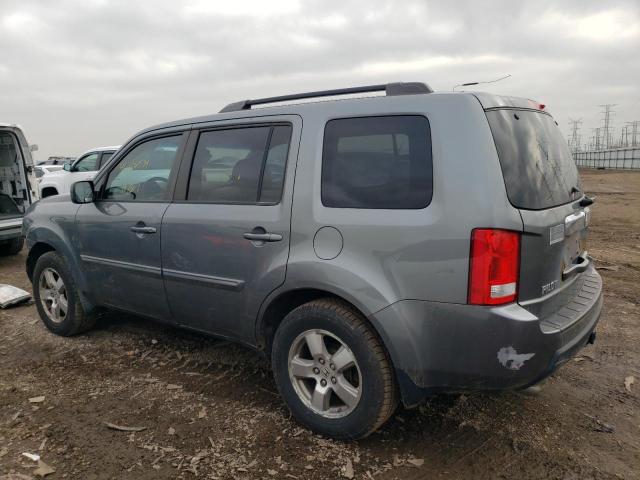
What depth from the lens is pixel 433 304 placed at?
93.0 inches

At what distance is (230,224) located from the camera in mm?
3086

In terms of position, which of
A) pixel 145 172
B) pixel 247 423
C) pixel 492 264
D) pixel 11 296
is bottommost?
pixel 247 423


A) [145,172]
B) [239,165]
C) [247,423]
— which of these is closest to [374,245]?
[239,165]

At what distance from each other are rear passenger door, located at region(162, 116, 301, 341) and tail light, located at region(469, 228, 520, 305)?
1030mm

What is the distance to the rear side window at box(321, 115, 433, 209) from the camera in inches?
97.3

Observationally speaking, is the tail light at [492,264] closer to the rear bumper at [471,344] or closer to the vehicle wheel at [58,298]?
the rear bumper at [471,344]

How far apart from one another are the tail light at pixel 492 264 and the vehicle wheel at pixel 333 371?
0.59 metres

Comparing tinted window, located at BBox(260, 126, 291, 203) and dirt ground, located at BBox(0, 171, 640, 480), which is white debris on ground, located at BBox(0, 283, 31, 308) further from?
tinted window, located at BBox(260, 126, 291, 203)

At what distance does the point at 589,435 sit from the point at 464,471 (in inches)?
33.1

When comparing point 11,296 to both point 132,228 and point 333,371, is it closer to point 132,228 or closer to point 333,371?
point 132,228

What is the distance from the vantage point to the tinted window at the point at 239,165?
3.02 m

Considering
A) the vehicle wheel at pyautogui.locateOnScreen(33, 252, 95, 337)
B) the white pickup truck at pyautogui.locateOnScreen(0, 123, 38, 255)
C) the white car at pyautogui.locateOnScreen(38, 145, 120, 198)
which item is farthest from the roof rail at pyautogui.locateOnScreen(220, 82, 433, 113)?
the white car at pyautogui.locateOnScreen(38, 145, 120, 198)

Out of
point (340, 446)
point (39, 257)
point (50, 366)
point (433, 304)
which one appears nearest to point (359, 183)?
point (433, 304)

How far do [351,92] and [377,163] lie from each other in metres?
0.64
